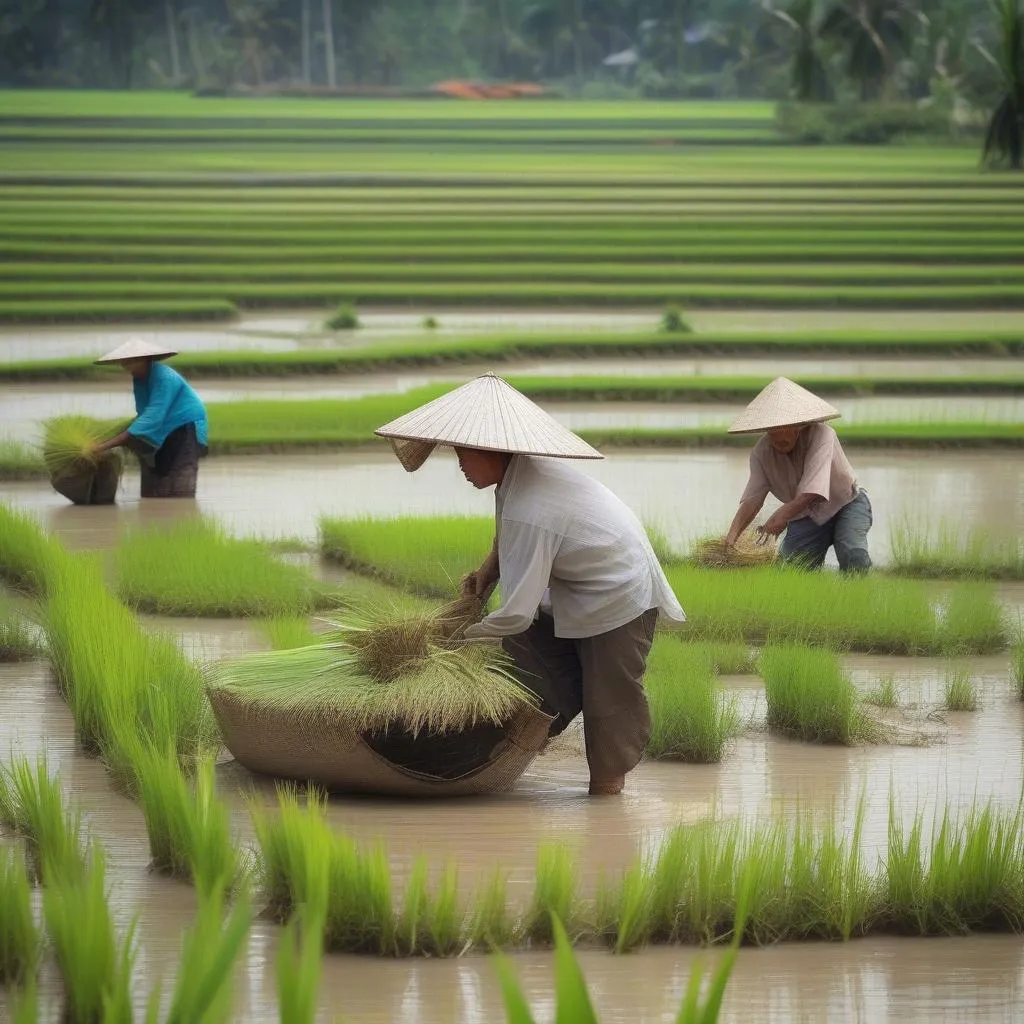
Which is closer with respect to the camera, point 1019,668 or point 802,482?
point 1019,668

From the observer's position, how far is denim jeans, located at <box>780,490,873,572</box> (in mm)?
5629

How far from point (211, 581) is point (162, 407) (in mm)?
1828

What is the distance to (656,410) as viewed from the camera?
421 inches

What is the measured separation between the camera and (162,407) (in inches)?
286

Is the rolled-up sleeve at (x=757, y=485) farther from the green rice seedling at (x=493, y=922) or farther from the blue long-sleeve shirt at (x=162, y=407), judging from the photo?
the blue long-sleeve shirt at (x=162, y=407)

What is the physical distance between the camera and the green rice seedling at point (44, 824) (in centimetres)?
283

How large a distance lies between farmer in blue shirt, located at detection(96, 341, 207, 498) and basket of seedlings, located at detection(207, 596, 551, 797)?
361 centimetres

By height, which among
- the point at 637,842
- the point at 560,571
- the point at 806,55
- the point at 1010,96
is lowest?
the point at 637,842

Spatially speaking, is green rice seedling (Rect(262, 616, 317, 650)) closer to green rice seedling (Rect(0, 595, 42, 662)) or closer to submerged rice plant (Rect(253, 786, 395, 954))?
green rice seedling (Rect(0, 595, 42, 662))

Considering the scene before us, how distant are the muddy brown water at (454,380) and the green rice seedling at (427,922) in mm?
6869

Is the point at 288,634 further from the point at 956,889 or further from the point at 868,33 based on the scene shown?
the point at 868,33

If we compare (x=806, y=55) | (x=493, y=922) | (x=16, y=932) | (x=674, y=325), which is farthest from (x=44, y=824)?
(x=806, y=55)

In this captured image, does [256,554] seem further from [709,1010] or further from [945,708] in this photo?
[709,1010]

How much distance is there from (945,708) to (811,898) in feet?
5.46
